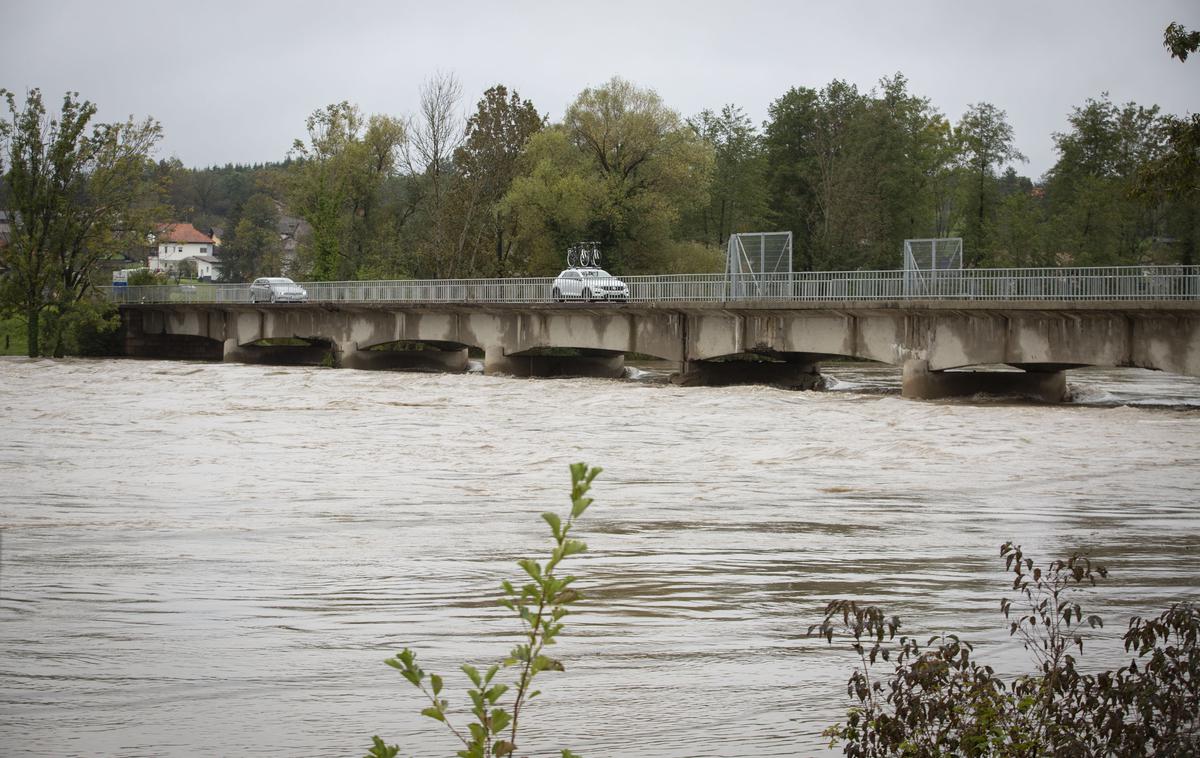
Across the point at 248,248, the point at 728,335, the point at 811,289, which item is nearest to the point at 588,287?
the point at 728,335

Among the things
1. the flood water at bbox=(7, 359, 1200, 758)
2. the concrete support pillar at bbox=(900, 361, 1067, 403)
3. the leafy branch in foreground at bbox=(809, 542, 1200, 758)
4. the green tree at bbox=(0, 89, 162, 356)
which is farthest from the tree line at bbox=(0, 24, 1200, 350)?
the leafy branch in foreground at bbox=(809, 542, 1200, 758)

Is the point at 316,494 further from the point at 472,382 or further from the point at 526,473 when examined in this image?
the point at 472,382

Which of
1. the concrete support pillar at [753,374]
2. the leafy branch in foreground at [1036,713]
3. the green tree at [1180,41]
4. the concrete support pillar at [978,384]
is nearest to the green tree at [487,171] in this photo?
the concrete support pillar at [753,374]

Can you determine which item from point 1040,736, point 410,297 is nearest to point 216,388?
point 410,297

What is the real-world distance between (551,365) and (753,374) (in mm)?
11471

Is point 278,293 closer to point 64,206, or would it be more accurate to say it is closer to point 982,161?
point 64,206

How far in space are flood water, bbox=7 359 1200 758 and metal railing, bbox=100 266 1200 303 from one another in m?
5.95

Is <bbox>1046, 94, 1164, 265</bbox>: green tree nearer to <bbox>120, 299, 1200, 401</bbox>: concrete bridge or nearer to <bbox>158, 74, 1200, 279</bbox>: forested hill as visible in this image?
<bbox>158, 74, 1200, 279</bbox>: forested hill

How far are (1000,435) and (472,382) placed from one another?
27170mm

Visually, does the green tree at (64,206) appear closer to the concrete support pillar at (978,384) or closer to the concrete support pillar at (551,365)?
the concrete support pillar at (551,365)

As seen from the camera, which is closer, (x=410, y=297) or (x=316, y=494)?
(x=316, y=494)

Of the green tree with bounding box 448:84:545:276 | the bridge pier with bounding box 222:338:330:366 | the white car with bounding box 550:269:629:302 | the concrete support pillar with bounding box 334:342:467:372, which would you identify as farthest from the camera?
the green tree with bounding box 448:84:545:276

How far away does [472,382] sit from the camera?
175 feet

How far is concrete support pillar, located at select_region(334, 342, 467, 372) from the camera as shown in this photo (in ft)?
214
